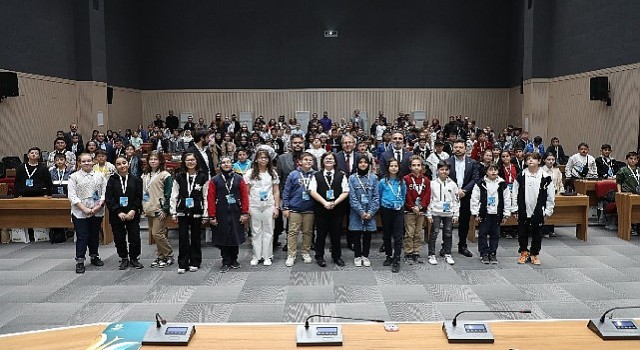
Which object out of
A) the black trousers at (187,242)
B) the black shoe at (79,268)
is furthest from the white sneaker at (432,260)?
the black shoe at (79,268)

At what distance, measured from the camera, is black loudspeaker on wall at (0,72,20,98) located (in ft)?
47.1

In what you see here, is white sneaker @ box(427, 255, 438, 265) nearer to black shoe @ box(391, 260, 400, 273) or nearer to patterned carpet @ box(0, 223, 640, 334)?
patterned carpet @ box(0, 223, 640, 334)

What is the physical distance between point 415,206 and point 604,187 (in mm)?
4834

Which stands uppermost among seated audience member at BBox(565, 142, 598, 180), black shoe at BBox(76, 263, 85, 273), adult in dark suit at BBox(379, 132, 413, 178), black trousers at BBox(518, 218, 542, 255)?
adult in dark suit at BBox(379, 132, 413, 178)

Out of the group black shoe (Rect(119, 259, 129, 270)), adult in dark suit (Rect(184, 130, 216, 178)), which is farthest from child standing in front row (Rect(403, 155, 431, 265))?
black shoe (Rect(119, 259, 129, 270))

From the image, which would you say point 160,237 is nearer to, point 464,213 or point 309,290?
point 309,290

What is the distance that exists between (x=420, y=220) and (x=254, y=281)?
2.56 m

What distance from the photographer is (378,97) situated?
24938mm

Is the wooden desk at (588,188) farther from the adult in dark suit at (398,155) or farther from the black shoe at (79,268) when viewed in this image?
the black shoe at (79,268)

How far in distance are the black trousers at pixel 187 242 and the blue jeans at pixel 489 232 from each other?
4.07 meters

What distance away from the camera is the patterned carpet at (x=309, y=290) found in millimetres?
6059

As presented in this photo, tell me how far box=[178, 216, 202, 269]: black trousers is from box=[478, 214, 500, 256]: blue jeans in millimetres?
4072

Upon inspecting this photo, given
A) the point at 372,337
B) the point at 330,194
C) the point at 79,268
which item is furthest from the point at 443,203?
the point at 79,268

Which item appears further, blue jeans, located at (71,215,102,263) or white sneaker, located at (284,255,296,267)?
white sneaker, located at (284,255,296,267)
